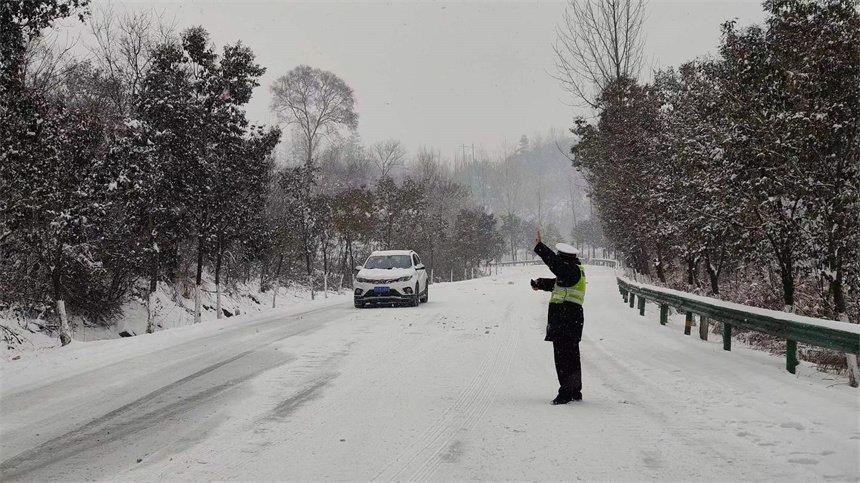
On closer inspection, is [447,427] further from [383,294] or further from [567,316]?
[383,294]

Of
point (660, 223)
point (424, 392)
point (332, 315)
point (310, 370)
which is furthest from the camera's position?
point (660, 223)

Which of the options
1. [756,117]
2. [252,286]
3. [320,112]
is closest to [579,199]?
[320,112]

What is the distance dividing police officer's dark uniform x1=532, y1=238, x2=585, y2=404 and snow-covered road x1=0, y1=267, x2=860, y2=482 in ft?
0.92

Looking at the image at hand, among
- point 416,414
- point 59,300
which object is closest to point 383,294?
point 59,300

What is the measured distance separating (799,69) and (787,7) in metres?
1.44

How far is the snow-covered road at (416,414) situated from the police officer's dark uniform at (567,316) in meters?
0.28

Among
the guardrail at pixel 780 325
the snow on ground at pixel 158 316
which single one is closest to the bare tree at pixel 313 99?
the snow on ground at pixel 158 316

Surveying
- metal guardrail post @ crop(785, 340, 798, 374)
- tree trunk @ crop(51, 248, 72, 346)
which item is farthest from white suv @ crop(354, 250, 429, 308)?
metal guardrail post @ crop(785, 340, 798, 374)

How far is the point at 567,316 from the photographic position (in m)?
6.52

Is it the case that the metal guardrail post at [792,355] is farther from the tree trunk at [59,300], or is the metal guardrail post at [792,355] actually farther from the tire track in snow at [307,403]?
the tree trunk at [59,300]

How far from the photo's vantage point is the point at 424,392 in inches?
274

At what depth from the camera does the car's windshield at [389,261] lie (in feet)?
62.3

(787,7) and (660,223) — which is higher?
(787,7)

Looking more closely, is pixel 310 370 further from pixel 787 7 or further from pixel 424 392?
pixel 787 7
